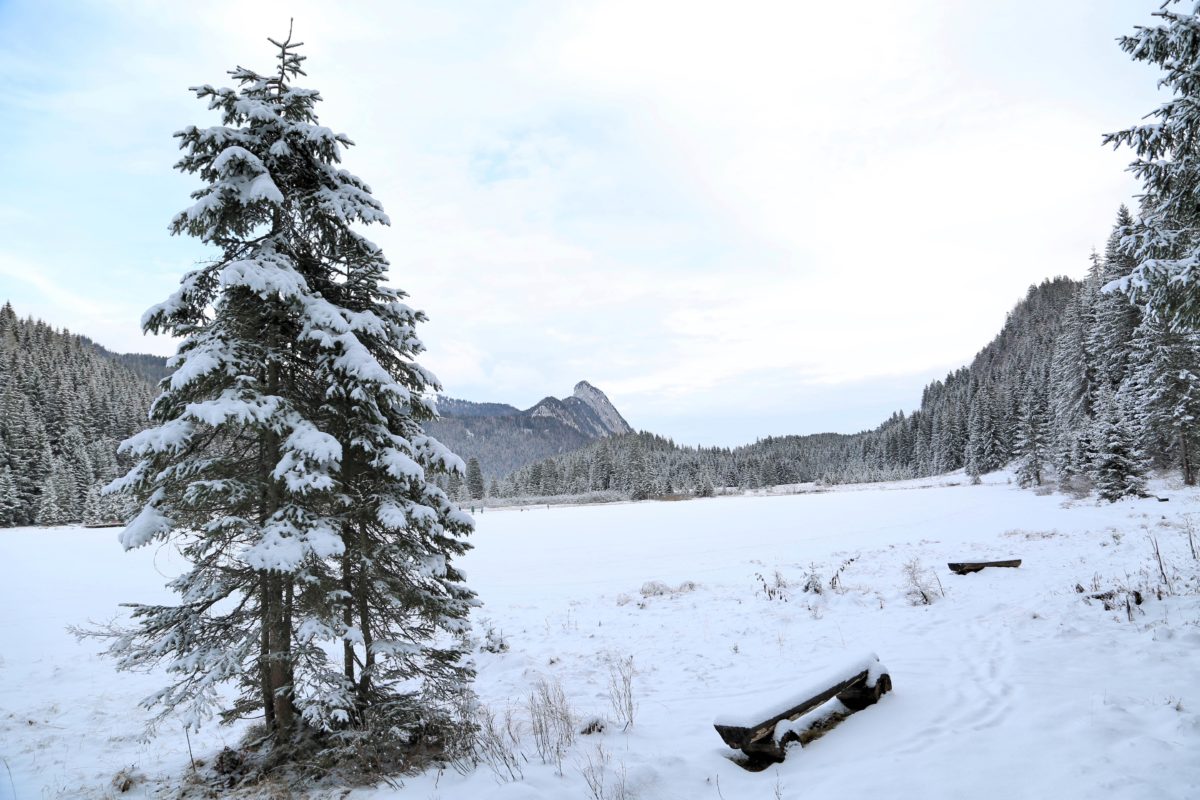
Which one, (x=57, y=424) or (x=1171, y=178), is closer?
(x=1171, y=178)

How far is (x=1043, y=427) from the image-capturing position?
164 ft

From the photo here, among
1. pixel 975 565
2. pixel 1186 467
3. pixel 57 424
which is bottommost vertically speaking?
pixel 975 565

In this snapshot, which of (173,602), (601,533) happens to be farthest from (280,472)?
(601,533)

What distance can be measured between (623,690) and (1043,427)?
193ft

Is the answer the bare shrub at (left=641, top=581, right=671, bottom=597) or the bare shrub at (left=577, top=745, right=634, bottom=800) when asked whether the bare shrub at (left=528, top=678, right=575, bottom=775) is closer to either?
the bare shrub at (left=577, top=745, right=634, bottom=800)

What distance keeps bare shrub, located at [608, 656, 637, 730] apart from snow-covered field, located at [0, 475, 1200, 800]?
0.13 metres

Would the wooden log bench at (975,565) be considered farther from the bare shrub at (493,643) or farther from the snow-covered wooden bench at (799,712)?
the bare shrub at (493,643)

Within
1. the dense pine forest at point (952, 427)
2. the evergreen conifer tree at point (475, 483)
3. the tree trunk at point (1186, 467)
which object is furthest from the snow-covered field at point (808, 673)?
the evergreen conifer tree at point (475, 483)

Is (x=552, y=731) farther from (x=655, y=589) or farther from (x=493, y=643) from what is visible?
(x=655, y=589)

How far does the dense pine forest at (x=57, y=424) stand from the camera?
52.2m

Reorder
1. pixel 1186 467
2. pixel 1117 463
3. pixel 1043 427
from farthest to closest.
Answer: pixel 1043 427
pixel 1186 467
pixel 1117 463

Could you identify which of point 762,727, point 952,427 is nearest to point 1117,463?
point 762,727

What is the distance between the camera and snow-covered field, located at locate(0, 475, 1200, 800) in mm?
4586

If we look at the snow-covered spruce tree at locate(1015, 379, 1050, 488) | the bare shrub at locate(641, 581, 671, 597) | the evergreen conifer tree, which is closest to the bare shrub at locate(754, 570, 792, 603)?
the bare shrub at locate(641, 581, 671, 597)
